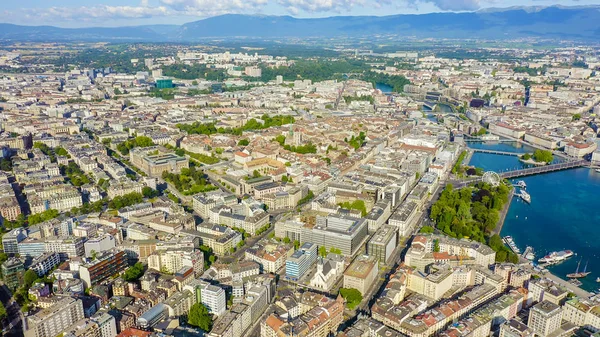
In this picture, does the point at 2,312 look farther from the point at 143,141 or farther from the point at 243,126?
the point at 243,126

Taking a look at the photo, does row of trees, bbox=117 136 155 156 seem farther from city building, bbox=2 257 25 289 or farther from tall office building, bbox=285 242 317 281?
tall office building, bbox=285 242 317 281

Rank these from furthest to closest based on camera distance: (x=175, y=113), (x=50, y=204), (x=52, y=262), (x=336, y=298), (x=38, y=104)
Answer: (x=38, y=104)
(x=175, y=113)
(x=50, y=204)
(x=52, y=262)
(x=336, y=298)

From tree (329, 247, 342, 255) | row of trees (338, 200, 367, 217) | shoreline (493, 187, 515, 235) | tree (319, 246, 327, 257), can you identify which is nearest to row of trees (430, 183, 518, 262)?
shoreline (493, 187, 515, 235)

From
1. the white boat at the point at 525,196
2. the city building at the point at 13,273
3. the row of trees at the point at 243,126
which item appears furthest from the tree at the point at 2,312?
the row of trees at the point at 243,126

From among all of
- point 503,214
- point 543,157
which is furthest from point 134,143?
point 543,157

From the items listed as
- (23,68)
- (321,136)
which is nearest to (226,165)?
(321,136)

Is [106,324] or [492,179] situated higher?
[492,179]

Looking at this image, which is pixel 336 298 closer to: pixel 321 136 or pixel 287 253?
pixel 287 253

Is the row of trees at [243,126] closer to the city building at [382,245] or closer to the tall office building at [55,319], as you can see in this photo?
the city building at [382,245]
